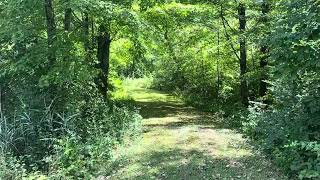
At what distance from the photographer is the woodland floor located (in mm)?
7773

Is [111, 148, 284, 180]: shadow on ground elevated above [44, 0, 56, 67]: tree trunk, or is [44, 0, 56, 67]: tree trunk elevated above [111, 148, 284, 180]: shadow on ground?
[44, 0, 56, 67]: tree trunk

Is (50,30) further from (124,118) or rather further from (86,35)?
(124,118)

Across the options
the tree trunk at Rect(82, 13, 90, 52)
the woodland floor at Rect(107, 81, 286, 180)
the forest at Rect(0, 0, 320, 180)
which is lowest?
the woodland floor at Rect(107, 81, 286, 180)

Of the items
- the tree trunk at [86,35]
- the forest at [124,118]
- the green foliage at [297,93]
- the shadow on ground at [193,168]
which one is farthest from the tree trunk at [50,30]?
the green foliage at [297,93]

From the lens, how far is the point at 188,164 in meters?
8.41

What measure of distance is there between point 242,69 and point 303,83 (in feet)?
27.5

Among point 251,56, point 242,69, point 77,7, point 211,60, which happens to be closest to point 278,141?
point 77,7

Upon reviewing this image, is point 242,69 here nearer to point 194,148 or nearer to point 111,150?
point 194,148

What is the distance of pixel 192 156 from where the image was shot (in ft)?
29.9

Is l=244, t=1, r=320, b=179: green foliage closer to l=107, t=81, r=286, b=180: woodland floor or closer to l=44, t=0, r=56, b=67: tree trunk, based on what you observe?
l=107, t=81, r=286, b=180: woodland floor

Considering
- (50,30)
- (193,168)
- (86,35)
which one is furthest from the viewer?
(86,35)

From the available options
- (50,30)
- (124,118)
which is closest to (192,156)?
(124,118)

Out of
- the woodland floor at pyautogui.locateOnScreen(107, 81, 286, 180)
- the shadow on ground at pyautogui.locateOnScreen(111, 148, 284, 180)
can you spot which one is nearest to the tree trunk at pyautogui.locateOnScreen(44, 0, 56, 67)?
the woodland floor at pyautogui.locateOnScreen(107, 81, 286, 180)

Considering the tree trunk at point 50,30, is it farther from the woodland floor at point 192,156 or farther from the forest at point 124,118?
the woodland floor at point 192,156
